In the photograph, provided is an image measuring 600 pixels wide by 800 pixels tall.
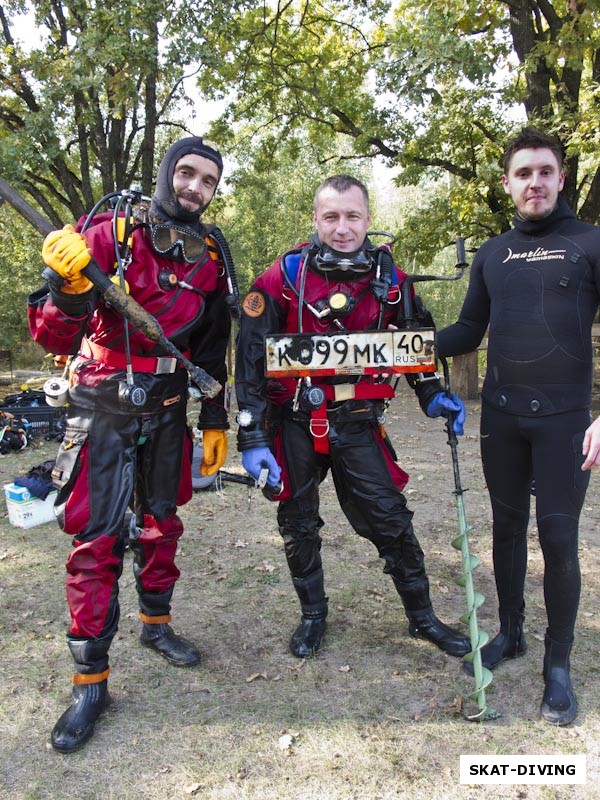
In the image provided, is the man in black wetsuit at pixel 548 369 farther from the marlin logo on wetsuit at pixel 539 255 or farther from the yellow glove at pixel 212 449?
the yellow glove at pixel 212 449

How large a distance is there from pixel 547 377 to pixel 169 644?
2.40 m

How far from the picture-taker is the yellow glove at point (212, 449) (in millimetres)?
3105

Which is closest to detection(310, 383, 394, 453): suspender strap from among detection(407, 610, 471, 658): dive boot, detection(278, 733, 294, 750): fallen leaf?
detection(407, 610, 471, 658): dive boot

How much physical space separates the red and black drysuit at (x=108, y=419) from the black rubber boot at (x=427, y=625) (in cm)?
142

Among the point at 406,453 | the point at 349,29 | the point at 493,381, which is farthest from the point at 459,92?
the point at 493,381

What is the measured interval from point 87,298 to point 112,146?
34.5 ft

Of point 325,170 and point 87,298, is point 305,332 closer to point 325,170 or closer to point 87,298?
point 87,298

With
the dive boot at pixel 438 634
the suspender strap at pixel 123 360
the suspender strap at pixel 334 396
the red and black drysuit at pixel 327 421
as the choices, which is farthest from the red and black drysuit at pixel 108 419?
the dive boot at pixel 438 634

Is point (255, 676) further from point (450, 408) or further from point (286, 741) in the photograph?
point (450, 408)

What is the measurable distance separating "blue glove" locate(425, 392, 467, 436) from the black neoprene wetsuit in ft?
0.50

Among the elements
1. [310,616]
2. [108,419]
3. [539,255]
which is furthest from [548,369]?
[108,419]

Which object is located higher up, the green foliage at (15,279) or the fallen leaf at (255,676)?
the green foliage at (15,279)

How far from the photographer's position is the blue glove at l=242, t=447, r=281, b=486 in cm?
284

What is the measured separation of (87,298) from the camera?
2.44 m
